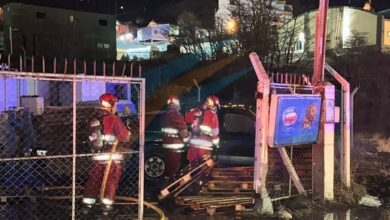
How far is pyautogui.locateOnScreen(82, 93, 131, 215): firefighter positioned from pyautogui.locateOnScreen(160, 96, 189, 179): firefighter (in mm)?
2370

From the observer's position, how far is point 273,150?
344 inches

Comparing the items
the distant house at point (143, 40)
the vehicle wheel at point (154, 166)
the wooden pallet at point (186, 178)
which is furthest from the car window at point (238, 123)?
the distant house at point (143, 40)

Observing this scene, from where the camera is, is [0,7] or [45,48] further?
[0,7]

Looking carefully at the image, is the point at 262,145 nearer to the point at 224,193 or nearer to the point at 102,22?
the point at 224,193

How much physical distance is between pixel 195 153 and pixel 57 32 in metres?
37.4

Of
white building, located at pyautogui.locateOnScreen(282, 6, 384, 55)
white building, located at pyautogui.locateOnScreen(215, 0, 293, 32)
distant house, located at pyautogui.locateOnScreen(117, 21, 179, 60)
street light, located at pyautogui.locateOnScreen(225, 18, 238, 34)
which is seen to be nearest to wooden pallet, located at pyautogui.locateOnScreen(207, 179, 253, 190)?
white building, located at pyautogui.locateOnScreen(215, 0, 293, 32)

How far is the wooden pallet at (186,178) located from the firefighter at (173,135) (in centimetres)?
84

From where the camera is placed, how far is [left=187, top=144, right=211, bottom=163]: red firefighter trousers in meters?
9.52

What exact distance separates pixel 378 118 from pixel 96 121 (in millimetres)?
16168

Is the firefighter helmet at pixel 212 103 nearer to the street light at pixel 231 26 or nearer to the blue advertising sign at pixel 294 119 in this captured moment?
the blue advertising sign at pixel 294 119

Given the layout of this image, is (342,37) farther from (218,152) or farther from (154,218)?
(154,218)

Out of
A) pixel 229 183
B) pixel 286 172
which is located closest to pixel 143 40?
pixel 286 172

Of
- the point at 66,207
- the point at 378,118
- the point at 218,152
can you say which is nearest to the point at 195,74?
the point at 378,118

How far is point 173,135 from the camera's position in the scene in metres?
9.80
